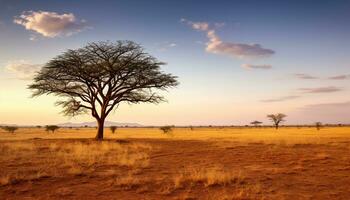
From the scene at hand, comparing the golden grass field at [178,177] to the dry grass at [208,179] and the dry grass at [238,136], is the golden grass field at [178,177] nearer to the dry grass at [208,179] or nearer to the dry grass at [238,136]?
the dry grass at [208,179]

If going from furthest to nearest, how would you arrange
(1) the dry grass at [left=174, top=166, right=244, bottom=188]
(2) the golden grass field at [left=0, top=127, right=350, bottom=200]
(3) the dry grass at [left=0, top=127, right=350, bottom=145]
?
1. (3) the dry grass at [left=0, top=127, right=350, bottom=145]
2. (1) the dry grass at [left=174, top=166, right=244, bottom=188]
3. (2) the golden grass field at [left=0, top=127, right=350, bottom=200]

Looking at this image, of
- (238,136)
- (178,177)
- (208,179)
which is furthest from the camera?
(238,136)

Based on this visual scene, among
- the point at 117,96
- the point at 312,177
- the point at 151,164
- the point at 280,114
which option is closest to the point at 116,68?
the point at 117,96

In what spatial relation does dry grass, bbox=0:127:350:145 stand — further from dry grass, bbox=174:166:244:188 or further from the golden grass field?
dry grass, bbox=174:166:244:188

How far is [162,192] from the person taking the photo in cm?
1205

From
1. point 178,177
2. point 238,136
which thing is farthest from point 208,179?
point 238,136

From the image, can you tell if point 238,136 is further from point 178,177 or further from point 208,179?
point 208,179

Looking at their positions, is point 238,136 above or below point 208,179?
above

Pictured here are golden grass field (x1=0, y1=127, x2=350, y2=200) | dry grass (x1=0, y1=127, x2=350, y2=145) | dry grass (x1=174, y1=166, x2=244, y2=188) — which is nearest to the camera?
golden grass field (x1=0, y1=127, x2=350, y2=200)

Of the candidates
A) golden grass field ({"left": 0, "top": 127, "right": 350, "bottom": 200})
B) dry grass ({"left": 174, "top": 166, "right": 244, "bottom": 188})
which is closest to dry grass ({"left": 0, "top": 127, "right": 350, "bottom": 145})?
golden grass field ({"left": 0, "top": 127, "right": 350, "bottom": 200})

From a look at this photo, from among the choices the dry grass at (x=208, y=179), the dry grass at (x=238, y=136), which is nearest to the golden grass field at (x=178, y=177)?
the dry grass at (x=208, y=179)

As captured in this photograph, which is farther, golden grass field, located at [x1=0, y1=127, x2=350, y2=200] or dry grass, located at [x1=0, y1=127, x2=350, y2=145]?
dry grass, located at [x1=0, y1=127, x2=350, y2=145]

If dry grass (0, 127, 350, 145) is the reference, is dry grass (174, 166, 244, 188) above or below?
below

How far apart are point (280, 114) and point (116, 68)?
3915 inches
